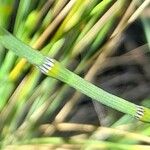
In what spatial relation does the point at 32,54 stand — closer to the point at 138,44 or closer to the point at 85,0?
the point at 85,0

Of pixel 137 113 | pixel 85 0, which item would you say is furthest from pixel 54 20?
pixel 137 113

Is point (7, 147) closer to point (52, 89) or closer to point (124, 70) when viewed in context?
point (52, 89)

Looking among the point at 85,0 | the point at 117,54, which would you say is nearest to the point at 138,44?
the point at 117,54

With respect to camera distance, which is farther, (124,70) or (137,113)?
(124,70)

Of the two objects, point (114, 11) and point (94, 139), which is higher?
point (114, 11)

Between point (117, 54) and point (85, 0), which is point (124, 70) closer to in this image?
point (117, 54)

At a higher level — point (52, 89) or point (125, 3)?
point (125, 3)

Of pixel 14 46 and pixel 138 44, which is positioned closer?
pixel 14 46

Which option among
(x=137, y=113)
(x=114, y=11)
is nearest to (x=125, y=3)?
(x=114, y=11)
